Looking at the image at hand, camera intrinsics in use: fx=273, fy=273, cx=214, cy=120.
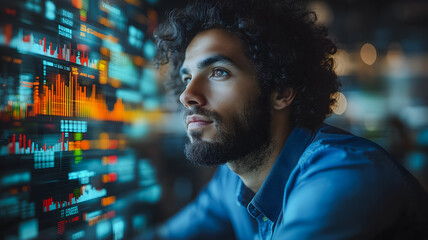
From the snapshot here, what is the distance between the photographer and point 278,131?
1114 millimetres

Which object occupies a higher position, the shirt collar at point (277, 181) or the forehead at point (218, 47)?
the forehead at point (218, 47)

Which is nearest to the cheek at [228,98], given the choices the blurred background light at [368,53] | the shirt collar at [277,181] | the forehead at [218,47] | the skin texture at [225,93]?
the skin texture at [225,93]

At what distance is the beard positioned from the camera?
38.7 inches

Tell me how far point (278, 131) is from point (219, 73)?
0.34 metres

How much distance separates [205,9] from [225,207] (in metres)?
0.96

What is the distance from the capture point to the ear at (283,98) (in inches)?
44.2

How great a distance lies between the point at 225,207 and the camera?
4.62 feet

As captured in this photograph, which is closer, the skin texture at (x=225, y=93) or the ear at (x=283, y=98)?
the skin texture at (x=225, y=93)

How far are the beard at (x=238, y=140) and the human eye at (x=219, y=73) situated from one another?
142 millimetres

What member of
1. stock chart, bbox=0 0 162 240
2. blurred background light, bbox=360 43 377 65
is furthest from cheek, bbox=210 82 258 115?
blurred background light, bbox=360 43 377 65

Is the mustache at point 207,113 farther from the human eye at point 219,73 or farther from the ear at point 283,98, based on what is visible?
the ear at point 283,98

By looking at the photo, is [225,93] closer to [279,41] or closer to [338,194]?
[279,41]

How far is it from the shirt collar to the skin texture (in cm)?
7

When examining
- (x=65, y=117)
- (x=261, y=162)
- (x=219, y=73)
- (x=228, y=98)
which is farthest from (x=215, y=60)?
(x=65, y=117)
